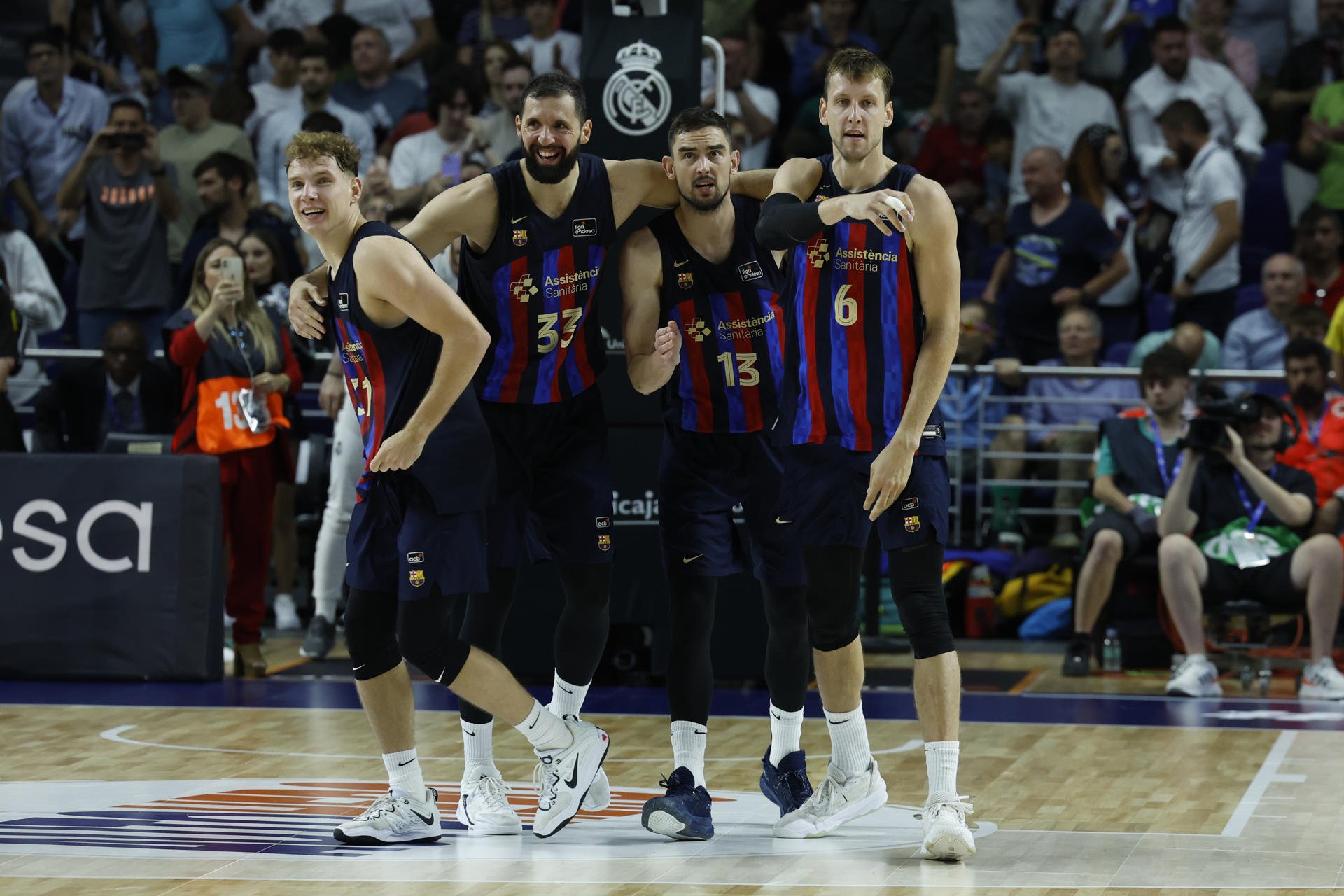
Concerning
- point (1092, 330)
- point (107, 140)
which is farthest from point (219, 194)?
point (1092, 330)

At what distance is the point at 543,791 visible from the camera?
5555 mm

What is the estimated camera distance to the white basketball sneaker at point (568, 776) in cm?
550

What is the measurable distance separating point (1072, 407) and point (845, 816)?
5.89 m

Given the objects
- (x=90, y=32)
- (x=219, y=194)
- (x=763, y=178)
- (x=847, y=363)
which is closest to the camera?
(x=847, y=363)

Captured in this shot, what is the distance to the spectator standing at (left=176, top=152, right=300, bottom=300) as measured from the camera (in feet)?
37.8

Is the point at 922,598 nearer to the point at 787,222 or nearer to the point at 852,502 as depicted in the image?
the point at 852,502

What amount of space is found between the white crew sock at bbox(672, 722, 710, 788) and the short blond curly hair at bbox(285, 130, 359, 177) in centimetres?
199

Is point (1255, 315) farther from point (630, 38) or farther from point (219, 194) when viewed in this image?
point (219, 194)

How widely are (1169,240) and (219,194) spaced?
6.20 metres

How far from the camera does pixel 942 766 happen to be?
5281 millimetres

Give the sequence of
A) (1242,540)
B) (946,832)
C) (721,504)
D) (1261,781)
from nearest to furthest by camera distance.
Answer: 1. (946,832)
2. (721,504)
3. (1261,781)
4. (1242,540)

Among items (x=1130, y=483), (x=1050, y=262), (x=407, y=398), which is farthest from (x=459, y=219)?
(x=1050, y=262)

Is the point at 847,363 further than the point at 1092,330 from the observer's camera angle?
No

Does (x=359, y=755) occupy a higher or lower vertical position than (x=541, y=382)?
lower
